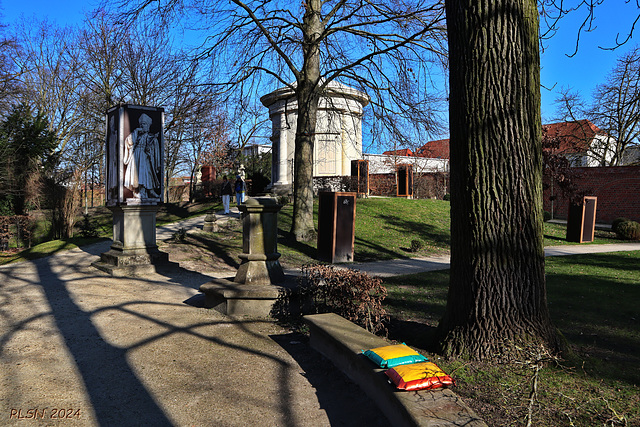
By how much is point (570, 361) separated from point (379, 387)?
1.89m

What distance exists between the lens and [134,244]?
10.0 m

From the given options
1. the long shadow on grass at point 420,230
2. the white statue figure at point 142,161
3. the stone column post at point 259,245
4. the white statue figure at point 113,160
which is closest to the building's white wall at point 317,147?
the long shadow on grass at point 420,230

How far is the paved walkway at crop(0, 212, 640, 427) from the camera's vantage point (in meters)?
3.33

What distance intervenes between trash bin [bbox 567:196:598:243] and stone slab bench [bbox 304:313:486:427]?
15.9m

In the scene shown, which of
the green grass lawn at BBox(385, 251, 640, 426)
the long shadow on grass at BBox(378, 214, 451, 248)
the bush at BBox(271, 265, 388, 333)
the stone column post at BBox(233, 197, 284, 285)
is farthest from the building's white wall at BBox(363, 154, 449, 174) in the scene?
the bush at BBox(271, 265, 388, 333)

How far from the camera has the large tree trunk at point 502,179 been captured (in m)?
3.87

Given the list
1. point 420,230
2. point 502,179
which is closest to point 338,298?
point 502,179

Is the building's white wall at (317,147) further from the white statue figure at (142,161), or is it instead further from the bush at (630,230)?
the white statue figure at (142,161)

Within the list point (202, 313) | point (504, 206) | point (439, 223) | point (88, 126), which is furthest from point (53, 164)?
point (504, 206)

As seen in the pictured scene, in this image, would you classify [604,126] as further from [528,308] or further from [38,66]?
[38,66]

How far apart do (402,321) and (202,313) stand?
2.84 meters

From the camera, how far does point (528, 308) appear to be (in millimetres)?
3873

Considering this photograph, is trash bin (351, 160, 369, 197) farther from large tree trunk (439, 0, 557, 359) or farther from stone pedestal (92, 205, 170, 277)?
large tree trunk (439, 0, 557, 359)

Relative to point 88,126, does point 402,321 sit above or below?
below
